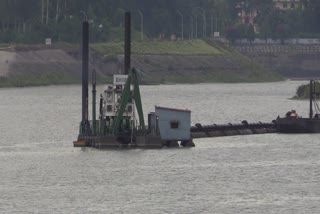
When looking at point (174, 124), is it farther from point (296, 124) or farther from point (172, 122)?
point (296, 124)

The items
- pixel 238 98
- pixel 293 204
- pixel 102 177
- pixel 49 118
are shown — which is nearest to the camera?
pixel 293 204

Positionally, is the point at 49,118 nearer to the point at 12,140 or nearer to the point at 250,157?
the point at 12,140

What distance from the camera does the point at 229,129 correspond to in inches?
4528

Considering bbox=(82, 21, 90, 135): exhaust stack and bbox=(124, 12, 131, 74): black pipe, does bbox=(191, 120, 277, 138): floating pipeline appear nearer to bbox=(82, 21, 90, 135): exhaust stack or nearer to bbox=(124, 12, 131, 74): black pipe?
bbox=(124, 12, 131, 74): black pipe

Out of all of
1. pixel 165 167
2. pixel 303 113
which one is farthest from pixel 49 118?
pixel 165 167

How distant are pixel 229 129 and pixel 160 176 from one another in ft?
98.3

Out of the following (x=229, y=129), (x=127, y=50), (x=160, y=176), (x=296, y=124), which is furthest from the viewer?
(x=296, y=124)

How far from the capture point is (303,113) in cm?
14812

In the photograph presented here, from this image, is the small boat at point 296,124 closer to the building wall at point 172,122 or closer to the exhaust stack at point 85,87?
the building wall at point 172,122

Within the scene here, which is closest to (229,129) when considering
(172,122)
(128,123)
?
(172,122)

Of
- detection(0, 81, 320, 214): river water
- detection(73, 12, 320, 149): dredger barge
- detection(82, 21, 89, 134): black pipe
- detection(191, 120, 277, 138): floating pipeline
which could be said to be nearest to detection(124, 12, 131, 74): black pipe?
detection(73, 12, 320, 149): dredger barge

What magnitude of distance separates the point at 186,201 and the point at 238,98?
411 feet

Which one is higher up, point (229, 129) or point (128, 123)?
point (128, 123)

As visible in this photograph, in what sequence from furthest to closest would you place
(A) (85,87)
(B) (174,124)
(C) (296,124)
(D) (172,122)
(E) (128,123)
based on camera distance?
(C) (296,124), (A) (85,87), (B) (174,124), (D) (172,122), (E) (128,123)
